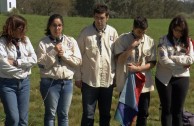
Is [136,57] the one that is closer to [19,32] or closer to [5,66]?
[19,32]

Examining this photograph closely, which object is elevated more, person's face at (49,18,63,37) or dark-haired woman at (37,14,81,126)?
person's face at (49,18,63,37)

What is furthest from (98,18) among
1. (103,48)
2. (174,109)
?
(174,109)

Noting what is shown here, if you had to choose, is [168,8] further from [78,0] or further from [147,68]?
[147,68]

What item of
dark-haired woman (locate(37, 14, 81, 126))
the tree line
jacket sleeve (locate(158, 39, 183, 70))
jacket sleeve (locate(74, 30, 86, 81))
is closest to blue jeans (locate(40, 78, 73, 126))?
dark-haired woman (locate(37, 14, 81, 126))

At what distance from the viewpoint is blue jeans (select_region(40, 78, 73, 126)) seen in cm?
528

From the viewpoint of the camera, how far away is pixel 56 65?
208 inches

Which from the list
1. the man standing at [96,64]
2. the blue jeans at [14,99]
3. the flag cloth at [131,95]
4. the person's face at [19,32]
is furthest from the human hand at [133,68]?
the person's face at [19,32]

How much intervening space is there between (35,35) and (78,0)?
35813 millimetres

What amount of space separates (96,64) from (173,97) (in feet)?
4.23

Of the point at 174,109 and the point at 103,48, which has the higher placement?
the point at 103,48

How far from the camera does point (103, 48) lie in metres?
5.51

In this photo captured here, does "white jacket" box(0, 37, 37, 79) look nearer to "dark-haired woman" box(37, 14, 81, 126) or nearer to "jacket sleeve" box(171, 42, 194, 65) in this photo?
"dark-haired woman" box(37, 14, 81, 126)

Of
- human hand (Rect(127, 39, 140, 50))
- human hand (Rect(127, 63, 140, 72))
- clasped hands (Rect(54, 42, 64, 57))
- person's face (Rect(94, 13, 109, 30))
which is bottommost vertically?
human hand (Rect(127, 63, 140, 72))

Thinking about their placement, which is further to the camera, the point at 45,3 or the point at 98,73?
the point at 45,3
